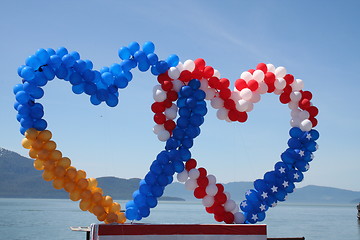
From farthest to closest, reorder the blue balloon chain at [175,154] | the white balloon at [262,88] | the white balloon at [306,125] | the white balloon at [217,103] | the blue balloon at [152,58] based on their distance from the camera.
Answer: the white balloon at [306,125] → the white balloon at [262,88] → the white balloon at [217,103] → the blue balloon at [152,58] → the blue balloon chain at [175,154]

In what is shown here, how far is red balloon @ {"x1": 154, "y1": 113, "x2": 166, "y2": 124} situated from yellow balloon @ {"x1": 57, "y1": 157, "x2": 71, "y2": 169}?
6.10 ft

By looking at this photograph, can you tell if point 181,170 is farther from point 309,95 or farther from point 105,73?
point 309,95

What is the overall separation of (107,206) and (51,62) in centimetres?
289

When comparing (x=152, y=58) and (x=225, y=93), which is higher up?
(x=152, y=58)

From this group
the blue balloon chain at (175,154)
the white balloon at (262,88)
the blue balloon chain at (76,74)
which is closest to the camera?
the blue balloon chain at (76,74)

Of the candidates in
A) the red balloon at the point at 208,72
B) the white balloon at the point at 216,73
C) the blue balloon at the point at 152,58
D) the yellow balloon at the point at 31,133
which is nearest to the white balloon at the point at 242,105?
the white balloon at the point at 216,73

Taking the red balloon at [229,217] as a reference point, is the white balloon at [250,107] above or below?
above

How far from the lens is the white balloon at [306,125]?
9.74 metres

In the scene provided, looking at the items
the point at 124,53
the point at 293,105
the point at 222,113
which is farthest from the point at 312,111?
the point at 124,53

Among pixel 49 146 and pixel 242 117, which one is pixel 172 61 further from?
pixel 49 146

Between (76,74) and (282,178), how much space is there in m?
4.66

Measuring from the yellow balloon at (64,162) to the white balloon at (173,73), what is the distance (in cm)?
256

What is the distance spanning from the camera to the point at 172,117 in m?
9.23

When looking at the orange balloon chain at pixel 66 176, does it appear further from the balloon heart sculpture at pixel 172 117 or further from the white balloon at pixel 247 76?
the white balloon at pixel 247 76
